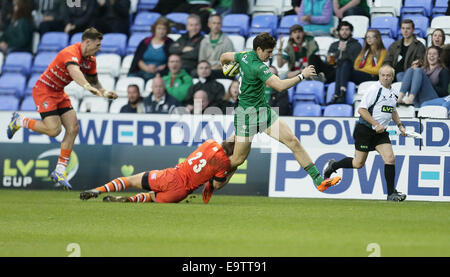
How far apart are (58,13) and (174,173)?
460 inches

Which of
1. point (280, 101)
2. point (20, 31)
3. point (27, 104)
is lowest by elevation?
point (27, 104)

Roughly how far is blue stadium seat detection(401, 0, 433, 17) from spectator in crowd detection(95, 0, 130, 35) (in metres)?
7.05

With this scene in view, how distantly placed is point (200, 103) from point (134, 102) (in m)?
1.51

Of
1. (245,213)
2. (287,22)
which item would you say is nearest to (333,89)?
(287,22)

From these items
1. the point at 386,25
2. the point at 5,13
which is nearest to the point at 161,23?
the point at 386,25

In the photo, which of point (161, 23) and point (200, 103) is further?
point (161, 23)

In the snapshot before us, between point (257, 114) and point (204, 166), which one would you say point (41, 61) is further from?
point (204, 166)

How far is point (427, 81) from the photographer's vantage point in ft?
50.3

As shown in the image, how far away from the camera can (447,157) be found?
13344 mm

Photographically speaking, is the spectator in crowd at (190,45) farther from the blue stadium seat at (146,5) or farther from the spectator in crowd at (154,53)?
the blue stadium seat at (146,5)

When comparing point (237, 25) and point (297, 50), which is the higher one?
point (237, 25)

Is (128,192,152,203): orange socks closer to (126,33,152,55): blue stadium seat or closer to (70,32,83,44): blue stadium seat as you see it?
(126,33,152,55): blue stadium seat

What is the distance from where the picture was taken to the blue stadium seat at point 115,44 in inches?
802
